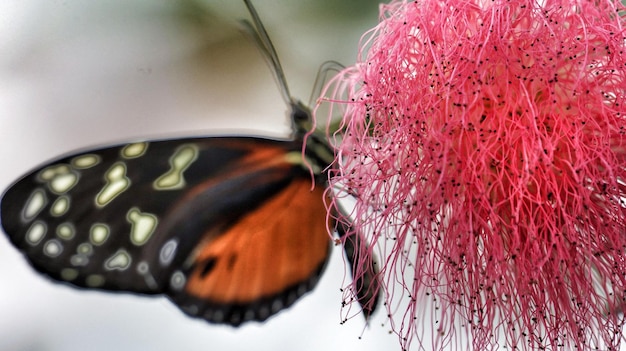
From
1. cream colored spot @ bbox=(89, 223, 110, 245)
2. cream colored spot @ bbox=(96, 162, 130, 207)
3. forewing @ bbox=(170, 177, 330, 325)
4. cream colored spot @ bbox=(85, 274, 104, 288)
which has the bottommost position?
forewing @ bbox=(170, 177, 330, 325)

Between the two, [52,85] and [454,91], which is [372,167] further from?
[52,85]

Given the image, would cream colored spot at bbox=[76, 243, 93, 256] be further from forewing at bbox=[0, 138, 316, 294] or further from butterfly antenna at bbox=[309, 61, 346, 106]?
butterfly antenna at bbox=[309, 61, 346, 106]

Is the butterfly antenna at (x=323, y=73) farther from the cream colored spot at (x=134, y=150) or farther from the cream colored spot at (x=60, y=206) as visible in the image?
the cream colored spot at (x=60, y=206)

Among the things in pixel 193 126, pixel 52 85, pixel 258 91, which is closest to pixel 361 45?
pixel 258 91

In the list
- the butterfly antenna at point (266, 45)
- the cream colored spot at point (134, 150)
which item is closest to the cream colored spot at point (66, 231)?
the cream colored spot at point (134, 150)

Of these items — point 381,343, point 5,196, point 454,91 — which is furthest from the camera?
point 381,343

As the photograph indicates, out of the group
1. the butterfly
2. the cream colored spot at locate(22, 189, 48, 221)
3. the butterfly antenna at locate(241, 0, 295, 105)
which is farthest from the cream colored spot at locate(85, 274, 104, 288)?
the butterfly antenna at locate(241, 0, 295, 105)
